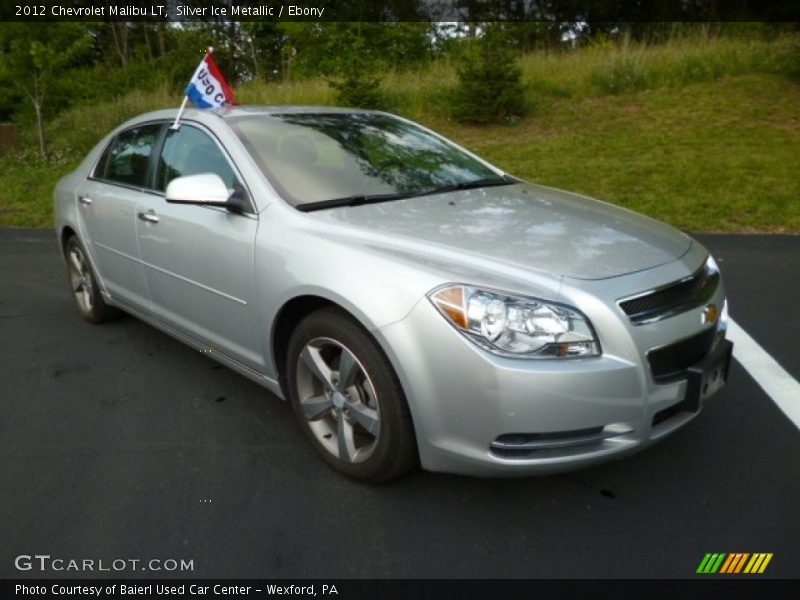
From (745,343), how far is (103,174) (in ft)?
14.3

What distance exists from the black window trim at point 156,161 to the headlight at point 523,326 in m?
1.24

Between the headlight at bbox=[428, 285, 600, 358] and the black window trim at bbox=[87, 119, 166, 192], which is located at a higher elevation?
the black window trim at bbox=[87, 119, 166, 192]

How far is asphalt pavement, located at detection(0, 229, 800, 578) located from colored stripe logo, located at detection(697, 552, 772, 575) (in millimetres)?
32

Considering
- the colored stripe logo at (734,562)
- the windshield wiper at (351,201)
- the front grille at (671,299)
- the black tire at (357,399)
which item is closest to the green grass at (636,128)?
A: the front grille at (671,299)

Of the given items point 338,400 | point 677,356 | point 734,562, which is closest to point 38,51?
point 338,400

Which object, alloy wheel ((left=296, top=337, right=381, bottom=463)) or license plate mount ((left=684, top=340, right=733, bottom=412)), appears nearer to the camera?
license plate mount ((left=684, top=340, right=733, bottom=412))

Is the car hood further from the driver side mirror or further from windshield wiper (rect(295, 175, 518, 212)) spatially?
the driver side mirror

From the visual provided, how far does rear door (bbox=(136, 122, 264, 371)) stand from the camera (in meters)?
3.02

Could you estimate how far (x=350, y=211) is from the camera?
294cm

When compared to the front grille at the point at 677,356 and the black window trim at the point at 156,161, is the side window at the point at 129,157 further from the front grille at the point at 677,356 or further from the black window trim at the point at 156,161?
the front grille at the point at 677,356

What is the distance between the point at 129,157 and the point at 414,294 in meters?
2.74

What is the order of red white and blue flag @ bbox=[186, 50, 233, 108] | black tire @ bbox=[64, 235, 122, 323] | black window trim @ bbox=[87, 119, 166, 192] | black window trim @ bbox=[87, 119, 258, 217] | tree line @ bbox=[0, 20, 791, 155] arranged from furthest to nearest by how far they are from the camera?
tree line @ bbox=[0, 20, 791, 155] → red white and blue flag @ bbox=[186, 50, 233, 108] → black tire @ bbox=[64, 235, 122, 323] → black window trim @ bbox=[87, 119, 166, 192] → black window trim @ bbox=[87, 119, 258, 217]

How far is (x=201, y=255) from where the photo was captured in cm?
321

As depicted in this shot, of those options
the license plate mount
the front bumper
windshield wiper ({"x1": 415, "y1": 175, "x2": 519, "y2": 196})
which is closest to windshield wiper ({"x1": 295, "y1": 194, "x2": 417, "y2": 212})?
windshield wiper ({"x1": 415, "y1": 175, "x2": 519, "y2": 196})
